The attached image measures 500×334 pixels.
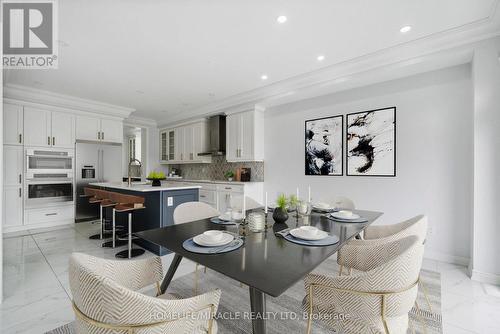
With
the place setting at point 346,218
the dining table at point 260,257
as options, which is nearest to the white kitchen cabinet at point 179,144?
the dining table at point 260,257

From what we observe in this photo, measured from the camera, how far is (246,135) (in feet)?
15.2

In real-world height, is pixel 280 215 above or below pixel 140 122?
below

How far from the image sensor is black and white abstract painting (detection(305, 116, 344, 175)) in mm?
3664

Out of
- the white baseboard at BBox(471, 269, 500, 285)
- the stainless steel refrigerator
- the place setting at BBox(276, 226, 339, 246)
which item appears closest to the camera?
the place setting at BBox(276, 226, 339, 246)

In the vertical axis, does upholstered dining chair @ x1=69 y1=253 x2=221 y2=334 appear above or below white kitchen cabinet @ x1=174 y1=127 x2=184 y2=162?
below

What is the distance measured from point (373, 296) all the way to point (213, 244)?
0.82 meters

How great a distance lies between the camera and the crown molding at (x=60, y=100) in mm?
4055

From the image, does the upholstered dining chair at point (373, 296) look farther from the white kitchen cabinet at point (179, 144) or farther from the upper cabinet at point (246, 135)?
the white kitchen cabinet at point (179, 144)

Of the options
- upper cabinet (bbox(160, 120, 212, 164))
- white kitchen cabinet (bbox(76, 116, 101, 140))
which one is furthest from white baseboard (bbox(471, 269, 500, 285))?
white kitchen cabinet (bbox(76, 116, 101, 140))

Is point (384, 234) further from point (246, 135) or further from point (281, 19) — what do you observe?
point (246, 135)

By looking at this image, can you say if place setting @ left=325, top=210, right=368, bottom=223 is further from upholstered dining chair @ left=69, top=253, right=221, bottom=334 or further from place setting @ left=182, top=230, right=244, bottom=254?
upholstered dining chair @ left=69, top=253, right=221, bottom=334

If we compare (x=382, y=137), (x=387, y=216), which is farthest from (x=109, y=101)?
(x=387, y=216)

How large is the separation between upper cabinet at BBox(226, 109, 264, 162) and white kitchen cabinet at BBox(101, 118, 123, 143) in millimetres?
2741

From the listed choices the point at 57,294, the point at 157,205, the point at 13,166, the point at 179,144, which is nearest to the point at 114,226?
the point at 157,205
